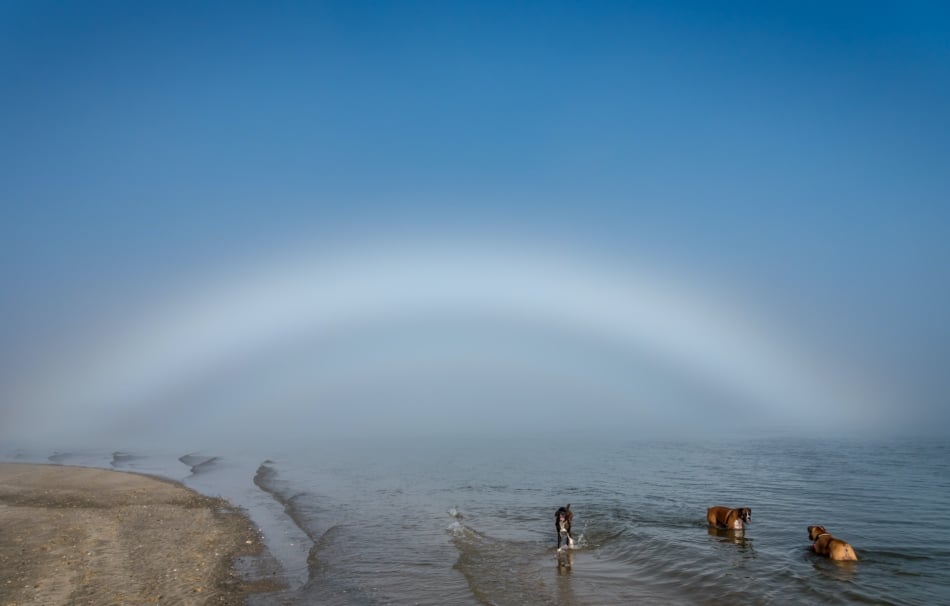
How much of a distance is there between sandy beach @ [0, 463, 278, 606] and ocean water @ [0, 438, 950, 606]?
1529mm

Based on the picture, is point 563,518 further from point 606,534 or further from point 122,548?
point 122,548

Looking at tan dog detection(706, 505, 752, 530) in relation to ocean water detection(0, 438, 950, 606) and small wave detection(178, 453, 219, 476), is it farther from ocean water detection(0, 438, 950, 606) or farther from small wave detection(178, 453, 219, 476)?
small wave detection(178, 453, 219, 476)

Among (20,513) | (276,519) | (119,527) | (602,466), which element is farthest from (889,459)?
(20,513)

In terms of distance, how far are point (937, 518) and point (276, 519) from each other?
26.0 m

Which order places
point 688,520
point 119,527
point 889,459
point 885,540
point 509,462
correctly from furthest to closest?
point 509,462, point 889,459, point 688,520, point 119,527, point 885,540

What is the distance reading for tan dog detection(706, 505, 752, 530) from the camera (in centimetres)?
1969

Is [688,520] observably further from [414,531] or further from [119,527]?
[119,527]

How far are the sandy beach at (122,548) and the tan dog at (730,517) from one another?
49.7 feet

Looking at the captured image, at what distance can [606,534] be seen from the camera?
816 inches

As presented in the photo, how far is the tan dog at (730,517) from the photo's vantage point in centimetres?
1969

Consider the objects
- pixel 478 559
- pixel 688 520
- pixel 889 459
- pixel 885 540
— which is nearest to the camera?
pixel 478 559

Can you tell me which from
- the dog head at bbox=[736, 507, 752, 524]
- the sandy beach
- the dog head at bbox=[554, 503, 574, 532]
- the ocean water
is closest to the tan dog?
the dog head at bbox=[736, 507, 752, 524]

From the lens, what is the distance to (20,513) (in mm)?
23891

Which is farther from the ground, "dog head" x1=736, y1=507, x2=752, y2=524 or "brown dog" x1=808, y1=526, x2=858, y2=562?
"dog head" x1=736, y1=507, x2=752, y2=524
